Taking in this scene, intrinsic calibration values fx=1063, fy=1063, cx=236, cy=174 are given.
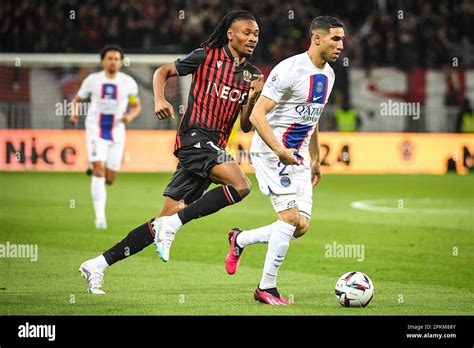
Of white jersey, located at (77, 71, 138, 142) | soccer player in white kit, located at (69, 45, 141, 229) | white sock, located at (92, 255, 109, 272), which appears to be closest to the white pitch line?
soccer player in white kit, located at (69, 45, 141, 229)

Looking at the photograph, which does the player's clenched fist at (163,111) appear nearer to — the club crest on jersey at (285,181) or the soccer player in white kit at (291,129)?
the soccer player in white kit at (291,129)

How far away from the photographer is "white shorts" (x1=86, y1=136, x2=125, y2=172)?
14.7 metres

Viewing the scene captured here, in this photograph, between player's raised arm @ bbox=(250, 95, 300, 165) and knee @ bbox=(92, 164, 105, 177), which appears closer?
player's raised arm @ bbox=(250, 95, 300, 165)

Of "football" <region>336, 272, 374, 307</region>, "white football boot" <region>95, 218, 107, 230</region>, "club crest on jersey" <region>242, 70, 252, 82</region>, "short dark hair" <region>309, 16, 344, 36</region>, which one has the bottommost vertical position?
"football" <region>336, 272, 374, 307</region>

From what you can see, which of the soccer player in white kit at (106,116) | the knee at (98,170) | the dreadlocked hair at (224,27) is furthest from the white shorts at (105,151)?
the dreadlocked hair at (224,27)

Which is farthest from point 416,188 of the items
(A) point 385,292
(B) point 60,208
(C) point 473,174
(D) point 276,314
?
(D) point 276,314

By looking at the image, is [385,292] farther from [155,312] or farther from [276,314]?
[155,312]

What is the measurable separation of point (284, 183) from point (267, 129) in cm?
59

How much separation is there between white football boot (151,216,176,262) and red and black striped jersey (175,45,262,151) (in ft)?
2.56

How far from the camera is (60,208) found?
1645cm

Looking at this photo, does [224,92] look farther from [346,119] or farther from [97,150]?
[346,119]

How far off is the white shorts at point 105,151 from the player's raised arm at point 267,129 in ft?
22.5

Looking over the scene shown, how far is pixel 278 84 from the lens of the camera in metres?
8.22

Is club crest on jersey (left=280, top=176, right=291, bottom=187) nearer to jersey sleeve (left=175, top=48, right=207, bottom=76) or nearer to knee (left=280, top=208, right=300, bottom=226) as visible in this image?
knee (left=280, top=208, right=300, bottom=226)
